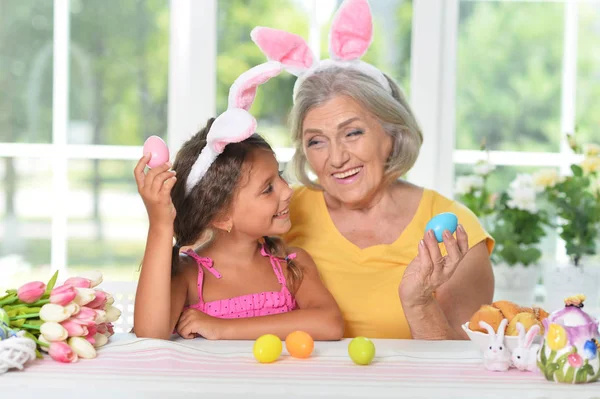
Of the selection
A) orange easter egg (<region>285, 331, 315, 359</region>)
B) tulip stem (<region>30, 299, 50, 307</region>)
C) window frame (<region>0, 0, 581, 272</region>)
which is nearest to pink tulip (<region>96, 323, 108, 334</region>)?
tulip stem (<region>30, 299, 50, 307</region>)

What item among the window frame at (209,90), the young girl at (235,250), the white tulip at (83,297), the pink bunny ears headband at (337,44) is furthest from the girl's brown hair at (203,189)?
the window frame at (209,90)

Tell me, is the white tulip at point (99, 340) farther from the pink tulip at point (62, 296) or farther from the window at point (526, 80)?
the window at point (526, 80)

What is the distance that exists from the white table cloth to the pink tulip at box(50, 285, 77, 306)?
4.1 inches

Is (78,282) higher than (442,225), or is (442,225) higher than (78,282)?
(442,225)

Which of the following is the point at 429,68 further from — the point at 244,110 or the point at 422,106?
the point at 244,110

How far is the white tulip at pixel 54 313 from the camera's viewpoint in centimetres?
138

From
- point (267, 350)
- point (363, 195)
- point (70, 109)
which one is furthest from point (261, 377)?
point (70, 109)

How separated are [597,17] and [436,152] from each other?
85 centimetres

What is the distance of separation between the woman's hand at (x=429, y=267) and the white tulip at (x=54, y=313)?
730 mm

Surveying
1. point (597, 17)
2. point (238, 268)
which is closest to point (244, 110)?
point (238, 268)

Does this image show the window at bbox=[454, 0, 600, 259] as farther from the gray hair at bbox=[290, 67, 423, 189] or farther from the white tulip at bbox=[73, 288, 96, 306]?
the white tulip at bbox=[73, 288, 96, 306]

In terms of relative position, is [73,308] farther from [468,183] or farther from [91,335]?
[468,183]

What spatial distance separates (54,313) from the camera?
4.53 feet

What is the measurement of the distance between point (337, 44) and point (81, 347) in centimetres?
111
